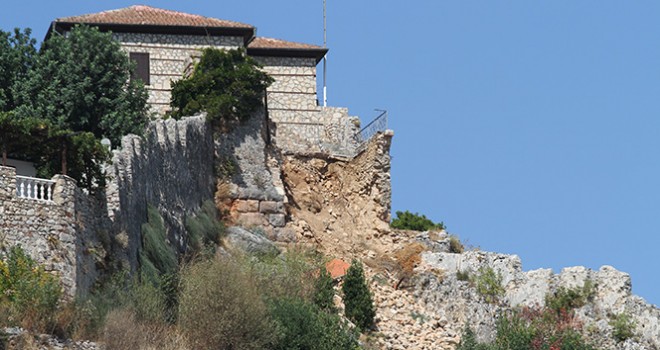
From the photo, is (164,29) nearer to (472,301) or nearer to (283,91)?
(283,91)

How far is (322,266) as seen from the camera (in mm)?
49688

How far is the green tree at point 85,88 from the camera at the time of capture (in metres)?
51.4

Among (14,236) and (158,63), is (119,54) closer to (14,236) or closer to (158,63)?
(158,63)

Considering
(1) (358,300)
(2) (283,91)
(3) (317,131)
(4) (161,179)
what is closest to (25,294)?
(4) (161,179)

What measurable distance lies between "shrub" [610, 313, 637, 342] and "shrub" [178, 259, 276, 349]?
990 centimetres

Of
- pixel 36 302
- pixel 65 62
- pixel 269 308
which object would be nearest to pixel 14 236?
pixel 36 302

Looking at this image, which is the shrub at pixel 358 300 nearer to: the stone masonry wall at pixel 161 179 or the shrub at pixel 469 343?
the shrub at pixel 469 343

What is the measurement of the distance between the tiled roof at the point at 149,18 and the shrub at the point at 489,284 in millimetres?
12080

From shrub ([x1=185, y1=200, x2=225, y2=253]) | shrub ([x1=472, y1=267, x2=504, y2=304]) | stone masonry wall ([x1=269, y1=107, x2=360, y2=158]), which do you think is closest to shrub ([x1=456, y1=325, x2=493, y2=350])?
shrub ([x1=472, y1=267, x2=504, y2=304])

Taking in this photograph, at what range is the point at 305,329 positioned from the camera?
44.7m

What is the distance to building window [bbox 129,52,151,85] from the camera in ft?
189

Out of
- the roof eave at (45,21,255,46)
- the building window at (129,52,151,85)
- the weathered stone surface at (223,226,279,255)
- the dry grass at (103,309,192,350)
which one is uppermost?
the roof eave at (45,21,255,46)

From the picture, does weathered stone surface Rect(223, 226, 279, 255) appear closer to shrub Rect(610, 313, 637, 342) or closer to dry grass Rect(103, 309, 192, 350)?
shrub Rect(610, 313, 637, 342)

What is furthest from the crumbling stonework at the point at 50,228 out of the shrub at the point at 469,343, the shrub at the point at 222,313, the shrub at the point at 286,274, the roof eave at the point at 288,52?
the roof eave at the point at 288,52
